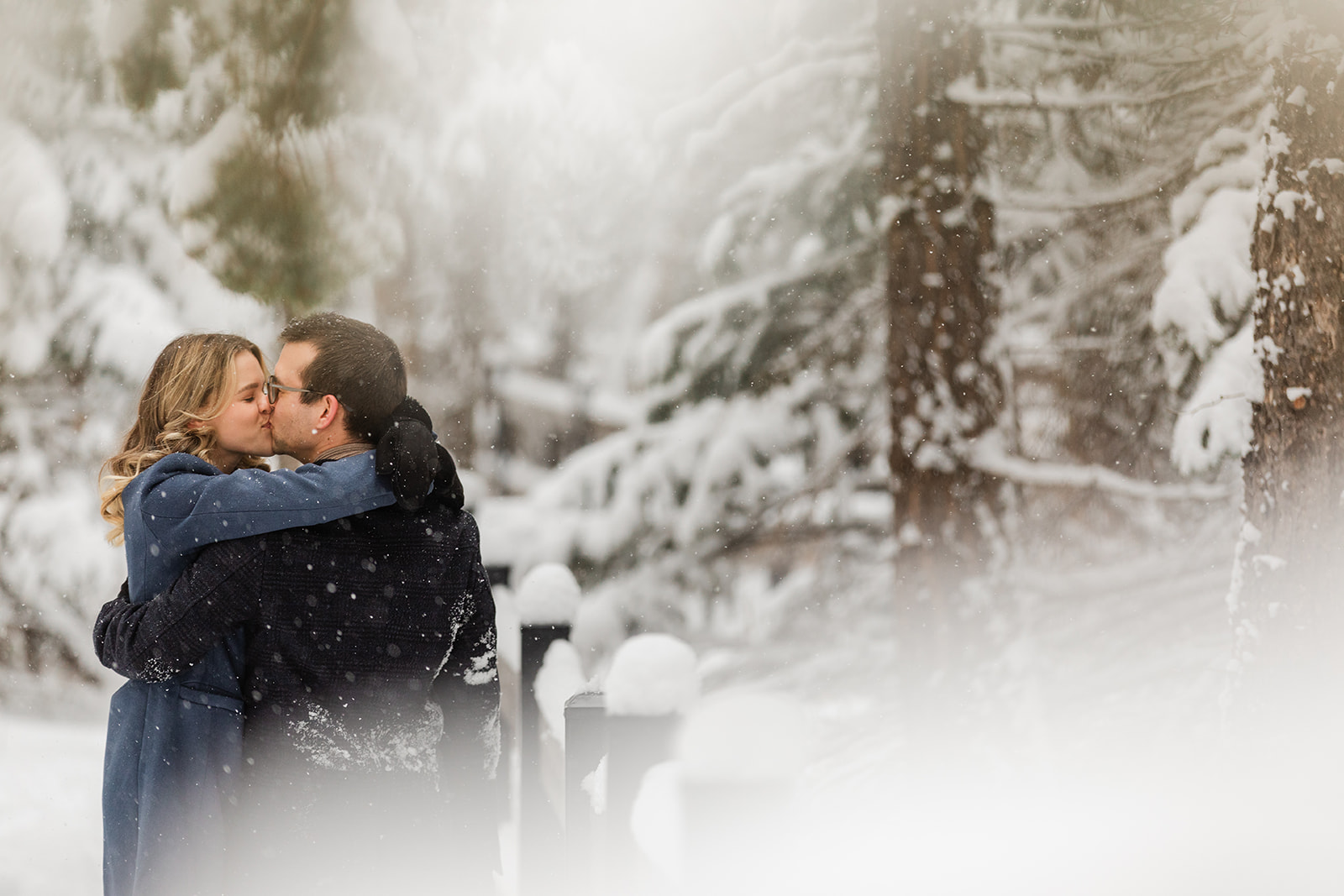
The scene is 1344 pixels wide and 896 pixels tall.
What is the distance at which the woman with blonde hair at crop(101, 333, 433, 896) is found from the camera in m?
1.49

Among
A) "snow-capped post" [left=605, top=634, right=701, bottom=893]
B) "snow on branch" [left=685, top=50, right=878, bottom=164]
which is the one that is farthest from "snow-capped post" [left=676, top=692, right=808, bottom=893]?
"snow on branch" [left=685, top=50, right=878, bottom=164]

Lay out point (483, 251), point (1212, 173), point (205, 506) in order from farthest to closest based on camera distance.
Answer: point (483, 251), point (1212, 173), point (205, 506)

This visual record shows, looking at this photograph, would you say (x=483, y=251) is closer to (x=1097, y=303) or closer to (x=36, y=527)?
(x=36, y=527)

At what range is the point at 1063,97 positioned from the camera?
4.66 m

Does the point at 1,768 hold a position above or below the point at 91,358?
below

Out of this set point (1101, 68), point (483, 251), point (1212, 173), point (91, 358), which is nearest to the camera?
point (1212, 173)

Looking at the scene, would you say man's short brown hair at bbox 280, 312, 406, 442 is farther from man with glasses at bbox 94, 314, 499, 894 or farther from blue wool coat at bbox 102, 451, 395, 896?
blue wool coat at bbox 102, 451, 395, 896

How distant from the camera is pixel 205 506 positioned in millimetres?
1479

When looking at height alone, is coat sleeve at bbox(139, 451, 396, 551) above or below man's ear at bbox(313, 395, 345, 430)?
below

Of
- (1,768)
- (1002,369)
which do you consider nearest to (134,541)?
(1002,369)

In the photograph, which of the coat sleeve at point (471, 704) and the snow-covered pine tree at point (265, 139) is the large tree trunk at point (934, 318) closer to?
the snow-covered pine tree at point (265, 139)

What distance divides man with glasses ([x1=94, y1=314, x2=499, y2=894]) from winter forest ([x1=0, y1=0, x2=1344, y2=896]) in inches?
→ 83.8

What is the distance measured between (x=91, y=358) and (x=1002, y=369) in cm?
667

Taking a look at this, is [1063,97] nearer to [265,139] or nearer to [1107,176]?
[1107,176]
